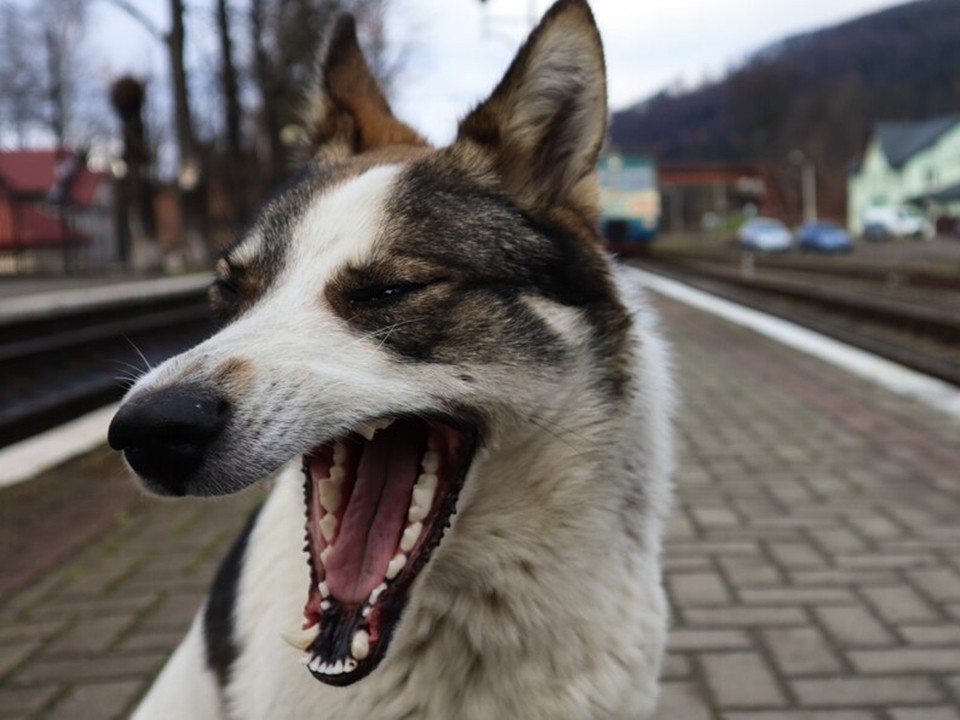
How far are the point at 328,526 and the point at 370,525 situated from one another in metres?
0.10

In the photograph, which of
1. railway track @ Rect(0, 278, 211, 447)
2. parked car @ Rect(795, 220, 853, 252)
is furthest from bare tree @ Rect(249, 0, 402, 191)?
parked car @ Rect(795, 220, 853, 252)

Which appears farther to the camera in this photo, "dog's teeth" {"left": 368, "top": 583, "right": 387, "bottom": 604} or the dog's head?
"dog's teeth" {"left": 368, "top": 583, "right": 387, "bottom": 604}

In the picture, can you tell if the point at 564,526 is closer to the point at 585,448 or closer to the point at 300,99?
the point at 585,448

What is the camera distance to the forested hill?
113875 millimetres

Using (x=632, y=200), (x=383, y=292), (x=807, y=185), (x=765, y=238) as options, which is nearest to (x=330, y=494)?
(x=383, y=292)

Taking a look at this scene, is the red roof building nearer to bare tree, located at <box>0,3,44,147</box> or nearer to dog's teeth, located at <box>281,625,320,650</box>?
bare tree, located at <box>0,3,44,147</box>

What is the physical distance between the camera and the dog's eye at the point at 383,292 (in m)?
1.93

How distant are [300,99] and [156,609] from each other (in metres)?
2.27

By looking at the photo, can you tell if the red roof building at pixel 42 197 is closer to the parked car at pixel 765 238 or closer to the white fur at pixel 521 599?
the white fur at pixel 521 599

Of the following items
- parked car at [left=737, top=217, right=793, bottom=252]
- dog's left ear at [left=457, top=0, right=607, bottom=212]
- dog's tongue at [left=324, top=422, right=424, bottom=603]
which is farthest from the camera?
Answer: parked car at [left=737, top=217, right=793, bottom=252]

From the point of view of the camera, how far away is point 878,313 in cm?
1283

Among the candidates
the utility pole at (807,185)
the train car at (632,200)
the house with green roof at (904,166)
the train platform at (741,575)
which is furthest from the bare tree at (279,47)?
the house with green roof at (904,166)

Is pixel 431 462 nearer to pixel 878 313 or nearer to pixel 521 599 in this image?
pixel 521 599

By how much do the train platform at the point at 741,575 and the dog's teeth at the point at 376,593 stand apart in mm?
1491
